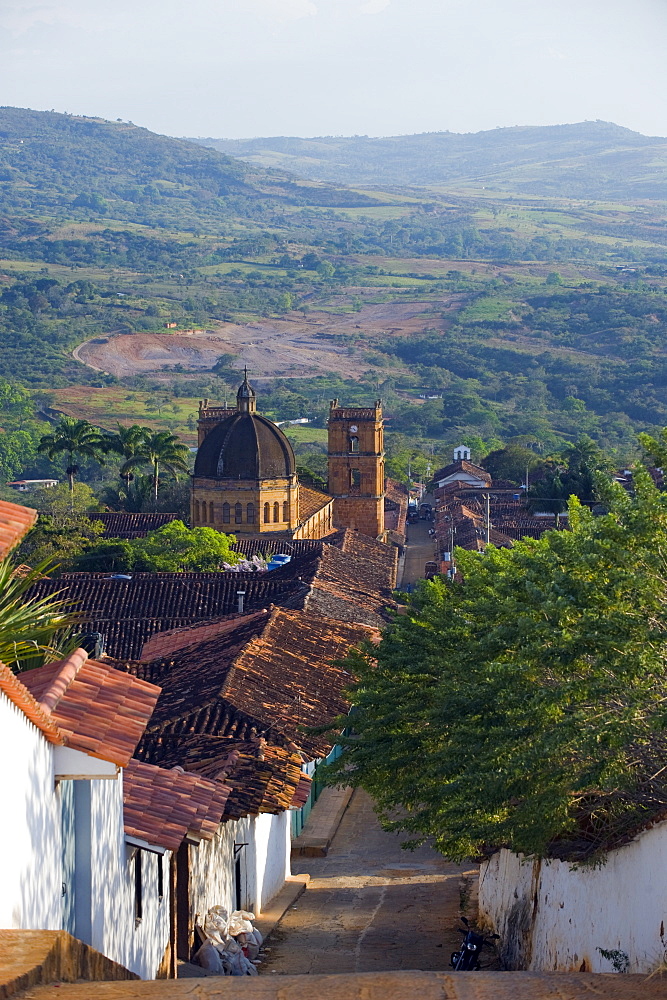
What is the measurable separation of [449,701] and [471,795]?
1.54m

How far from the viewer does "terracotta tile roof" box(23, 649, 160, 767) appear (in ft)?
26.1

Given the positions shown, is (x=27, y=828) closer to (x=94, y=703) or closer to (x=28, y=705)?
(x=28, y=705)

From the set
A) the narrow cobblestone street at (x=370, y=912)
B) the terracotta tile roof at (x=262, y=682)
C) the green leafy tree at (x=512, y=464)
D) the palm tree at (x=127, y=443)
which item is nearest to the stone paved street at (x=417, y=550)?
the green leafy tree at (x=512, y=464)

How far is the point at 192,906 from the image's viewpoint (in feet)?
44.2

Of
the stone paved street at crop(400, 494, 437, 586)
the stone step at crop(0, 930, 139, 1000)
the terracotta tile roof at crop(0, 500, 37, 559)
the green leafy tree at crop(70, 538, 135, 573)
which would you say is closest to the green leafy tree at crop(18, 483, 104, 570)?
the green leafy tree at crop(70, 538, 135, 573)

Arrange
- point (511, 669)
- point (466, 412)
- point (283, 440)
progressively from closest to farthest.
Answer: point (511, 669), point (283, 440), point (466, 412)

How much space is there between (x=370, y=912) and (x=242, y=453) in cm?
4392

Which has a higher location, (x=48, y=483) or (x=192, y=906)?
(x=192, y=906)

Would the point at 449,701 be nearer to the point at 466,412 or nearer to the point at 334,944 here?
the point at 334,944

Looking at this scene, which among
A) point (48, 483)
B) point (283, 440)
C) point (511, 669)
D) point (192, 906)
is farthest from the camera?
point (48, 483)

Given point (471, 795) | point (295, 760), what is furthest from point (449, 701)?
point (295, 760)

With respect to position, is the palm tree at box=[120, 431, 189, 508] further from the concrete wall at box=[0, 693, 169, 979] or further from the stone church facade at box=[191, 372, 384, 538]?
the concrete wall at box=[0, 693, 169, 979]

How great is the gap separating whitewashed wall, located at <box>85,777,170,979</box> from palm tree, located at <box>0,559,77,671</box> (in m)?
0.84

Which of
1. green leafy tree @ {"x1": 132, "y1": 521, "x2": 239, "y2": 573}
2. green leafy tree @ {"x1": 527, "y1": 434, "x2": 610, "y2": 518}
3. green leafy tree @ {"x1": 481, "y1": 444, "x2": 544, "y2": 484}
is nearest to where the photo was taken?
green leafy tree @ {"x1": 132, "y1": 521, "x2": 239, "y2": 573}
